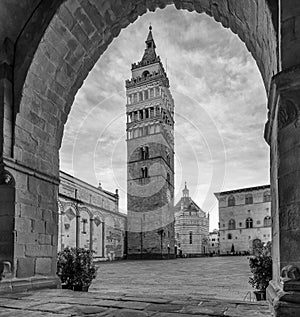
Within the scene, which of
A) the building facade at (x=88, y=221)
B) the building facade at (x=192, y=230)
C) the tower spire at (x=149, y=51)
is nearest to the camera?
the building facade at (x=88, y=221)

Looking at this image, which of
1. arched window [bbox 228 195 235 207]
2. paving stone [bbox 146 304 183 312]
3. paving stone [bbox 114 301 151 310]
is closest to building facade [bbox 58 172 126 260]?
paving stone [bbox 114 301 151 310]

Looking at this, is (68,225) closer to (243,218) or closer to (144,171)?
(144,171)

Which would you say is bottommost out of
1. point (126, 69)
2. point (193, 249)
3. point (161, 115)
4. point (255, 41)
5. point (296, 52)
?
point (193, 249)

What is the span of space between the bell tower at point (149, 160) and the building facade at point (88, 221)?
7.55ft

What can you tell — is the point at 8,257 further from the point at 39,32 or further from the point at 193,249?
the point at 193,249

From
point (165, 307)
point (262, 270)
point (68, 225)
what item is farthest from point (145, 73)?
point (165, 307)

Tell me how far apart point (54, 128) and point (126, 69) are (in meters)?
38.7

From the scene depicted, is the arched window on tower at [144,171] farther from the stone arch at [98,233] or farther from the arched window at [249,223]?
the arched window at [249,223]

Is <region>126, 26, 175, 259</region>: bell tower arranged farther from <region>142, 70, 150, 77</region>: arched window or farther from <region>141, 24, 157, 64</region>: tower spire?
<region>142, 70, 150, 77</region>: arched window

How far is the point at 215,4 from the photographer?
447cm

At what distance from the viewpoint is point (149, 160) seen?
3819cm

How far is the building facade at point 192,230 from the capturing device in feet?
212

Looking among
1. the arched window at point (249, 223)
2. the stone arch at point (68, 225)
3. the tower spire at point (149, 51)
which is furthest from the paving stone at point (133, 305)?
the arched window at point (249, 223)

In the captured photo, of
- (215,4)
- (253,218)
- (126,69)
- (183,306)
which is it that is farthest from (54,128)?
(253,218)
